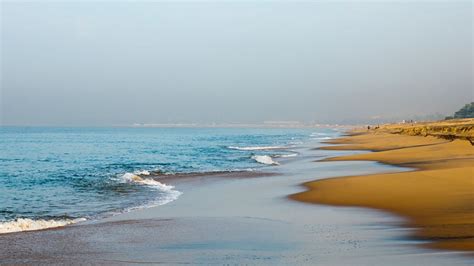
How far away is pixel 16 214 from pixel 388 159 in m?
27.7

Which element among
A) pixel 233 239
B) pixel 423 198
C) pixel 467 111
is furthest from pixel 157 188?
pixel 467 111

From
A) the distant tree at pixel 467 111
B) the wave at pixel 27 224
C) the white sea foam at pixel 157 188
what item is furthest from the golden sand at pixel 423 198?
the distant tree at pixel 467 111

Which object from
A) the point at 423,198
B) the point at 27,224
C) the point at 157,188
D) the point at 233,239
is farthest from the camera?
the point at 157,188

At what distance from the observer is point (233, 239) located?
12.5 meters

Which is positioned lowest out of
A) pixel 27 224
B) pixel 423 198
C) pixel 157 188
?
pixel 157 188

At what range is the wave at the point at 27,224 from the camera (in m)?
14.6

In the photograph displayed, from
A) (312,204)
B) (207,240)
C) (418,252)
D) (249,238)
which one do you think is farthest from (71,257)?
(312,204)

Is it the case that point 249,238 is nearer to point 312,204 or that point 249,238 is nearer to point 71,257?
point 71,257

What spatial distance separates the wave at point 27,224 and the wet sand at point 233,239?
64 cm

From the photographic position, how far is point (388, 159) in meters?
38.9

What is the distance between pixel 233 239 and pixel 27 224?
600cm

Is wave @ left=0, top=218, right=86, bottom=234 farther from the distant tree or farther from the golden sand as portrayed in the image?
the distant tree

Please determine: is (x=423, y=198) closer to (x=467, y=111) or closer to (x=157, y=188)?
(x=157, y=188)

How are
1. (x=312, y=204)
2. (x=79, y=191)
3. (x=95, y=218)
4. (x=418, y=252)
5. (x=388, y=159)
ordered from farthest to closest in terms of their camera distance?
(x=388, y=159), (x=79, y=191), (x=312, y=204), (x=95, y=218), (x=418, y=252)
